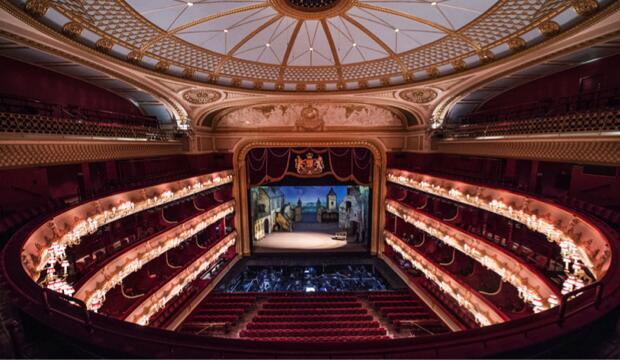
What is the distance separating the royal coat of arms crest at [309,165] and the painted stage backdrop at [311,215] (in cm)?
342

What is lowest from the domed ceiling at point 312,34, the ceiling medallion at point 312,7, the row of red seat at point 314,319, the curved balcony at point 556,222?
the row of red seat at point 314,319

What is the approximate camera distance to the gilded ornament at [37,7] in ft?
16.0

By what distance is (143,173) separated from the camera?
11.5 meters

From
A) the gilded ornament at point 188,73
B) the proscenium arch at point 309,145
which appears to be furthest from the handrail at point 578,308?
the proscenium arch at point 309,145

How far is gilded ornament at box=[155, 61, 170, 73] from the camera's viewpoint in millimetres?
8383

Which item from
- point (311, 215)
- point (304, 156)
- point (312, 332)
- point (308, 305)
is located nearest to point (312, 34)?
point (304, 156)

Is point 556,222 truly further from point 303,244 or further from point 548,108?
point 303,244

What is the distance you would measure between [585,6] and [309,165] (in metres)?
11.6

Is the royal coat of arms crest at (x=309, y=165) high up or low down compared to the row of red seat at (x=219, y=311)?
up

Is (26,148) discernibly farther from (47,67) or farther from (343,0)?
(343,0)

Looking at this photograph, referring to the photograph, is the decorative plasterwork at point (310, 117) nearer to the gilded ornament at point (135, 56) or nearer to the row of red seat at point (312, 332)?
the gilded ornament at point (135, 56)

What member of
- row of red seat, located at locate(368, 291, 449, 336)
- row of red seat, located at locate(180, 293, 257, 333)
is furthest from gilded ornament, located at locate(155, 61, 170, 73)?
row of red seat, located at locate(368, 291, 449, 336)

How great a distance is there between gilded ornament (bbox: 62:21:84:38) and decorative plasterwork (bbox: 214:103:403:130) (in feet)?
26.5

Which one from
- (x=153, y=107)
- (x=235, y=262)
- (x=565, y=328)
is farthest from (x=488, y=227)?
(x=153, y=107)
